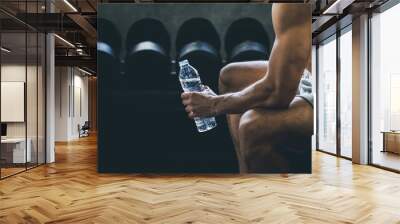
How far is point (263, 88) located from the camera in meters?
6.82

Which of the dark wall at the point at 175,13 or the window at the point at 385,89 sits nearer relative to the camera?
the dark wall at the point at 175,13

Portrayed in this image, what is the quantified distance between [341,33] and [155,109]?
5532mm

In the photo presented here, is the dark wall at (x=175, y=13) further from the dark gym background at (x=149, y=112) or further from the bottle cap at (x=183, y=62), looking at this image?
the bottle cap at (x=183, y=62)

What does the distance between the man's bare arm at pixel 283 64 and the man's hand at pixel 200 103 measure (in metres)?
0.27

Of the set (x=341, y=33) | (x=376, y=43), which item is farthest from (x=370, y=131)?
(x=341, y=33)

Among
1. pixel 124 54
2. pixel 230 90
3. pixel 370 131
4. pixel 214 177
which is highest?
pixel 124 54

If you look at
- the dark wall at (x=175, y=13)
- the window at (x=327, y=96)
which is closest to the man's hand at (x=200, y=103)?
the dark wall at (x=175, y=13)

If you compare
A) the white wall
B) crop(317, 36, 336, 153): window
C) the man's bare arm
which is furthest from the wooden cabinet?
the white wall

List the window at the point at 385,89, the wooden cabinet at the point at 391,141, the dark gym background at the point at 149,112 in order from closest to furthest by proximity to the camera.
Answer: the dark gym background at the point at 149,112, the window at the point at 385,89, the wooden cabinet at the point at 391,141

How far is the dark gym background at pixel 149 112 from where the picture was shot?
23.1ft

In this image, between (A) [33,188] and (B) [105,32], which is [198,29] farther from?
(A) [33,188]

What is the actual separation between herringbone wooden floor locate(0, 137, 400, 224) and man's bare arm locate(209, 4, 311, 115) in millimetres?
1357

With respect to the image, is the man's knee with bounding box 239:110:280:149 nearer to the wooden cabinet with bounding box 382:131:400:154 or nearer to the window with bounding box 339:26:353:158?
the wooden cabinet with bounding box 382:131:400:154

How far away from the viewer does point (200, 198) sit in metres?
5.20
